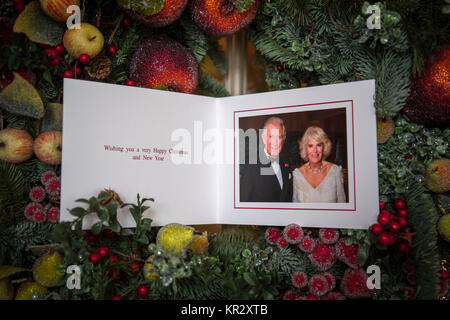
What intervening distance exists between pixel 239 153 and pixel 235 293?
403 mm

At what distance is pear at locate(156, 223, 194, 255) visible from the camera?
0.80 m

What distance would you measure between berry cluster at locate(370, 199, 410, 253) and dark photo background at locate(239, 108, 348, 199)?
0.12 m

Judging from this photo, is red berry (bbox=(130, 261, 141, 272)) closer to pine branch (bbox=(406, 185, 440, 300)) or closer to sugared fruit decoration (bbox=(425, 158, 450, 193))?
pine branch (bbox=(406, 185, 440, 300))

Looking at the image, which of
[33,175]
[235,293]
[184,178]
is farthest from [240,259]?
[33,175]

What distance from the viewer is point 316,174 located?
89 centimetres

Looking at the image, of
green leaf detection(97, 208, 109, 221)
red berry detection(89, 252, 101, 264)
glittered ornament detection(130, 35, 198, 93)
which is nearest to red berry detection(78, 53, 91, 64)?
glittered ornament detection(130, 35, 198, 93)

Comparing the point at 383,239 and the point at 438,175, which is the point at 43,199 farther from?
the point at 438,175

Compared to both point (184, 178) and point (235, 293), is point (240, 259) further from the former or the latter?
point (184, 178)

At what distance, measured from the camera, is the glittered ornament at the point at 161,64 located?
908 millimetres

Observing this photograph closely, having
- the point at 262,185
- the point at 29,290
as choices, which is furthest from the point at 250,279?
the point at 29,290

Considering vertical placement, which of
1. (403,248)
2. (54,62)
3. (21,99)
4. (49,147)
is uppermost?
(54,62)

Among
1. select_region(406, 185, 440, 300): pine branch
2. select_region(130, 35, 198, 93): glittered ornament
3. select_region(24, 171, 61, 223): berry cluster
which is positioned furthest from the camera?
select_region(130, 35, 198, 93): glittered ornament

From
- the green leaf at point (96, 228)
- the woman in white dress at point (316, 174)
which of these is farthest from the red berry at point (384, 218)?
the green leaf at point (96, 228)

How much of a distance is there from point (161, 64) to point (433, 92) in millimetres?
702
